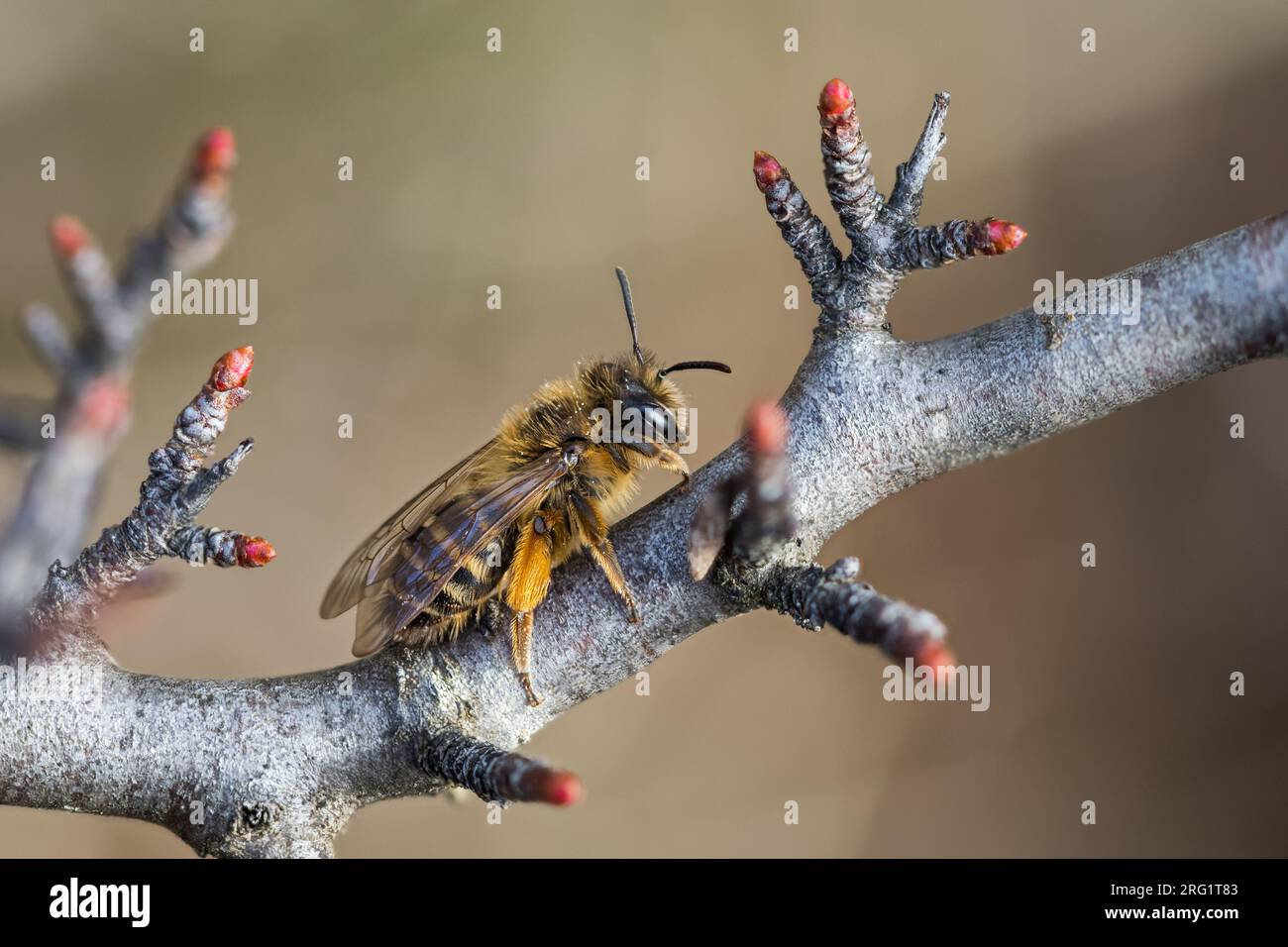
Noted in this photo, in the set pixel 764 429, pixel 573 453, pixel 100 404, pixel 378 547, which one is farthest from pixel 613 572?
pixel 100 404

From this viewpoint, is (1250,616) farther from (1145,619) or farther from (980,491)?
(980,491)

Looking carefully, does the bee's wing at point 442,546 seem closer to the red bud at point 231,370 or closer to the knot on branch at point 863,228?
the red bud at point 231,370

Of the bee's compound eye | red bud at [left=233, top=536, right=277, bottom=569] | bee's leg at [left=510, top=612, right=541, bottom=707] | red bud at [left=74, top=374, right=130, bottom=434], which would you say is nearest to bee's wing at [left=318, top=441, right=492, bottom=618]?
the bee's compound eye

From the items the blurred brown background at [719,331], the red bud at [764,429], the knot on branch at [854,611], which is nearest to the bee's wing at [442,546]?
the knot on branch at [854,611]

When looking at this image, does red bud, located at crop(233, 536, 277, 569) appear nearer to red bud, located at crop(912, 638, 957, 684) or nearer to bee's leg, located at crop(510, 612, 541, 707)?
bee's leg, located at crop(510, 612, 541, 707)

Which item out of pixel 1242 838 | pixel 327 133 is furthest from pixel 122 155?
pixel 1242 838
